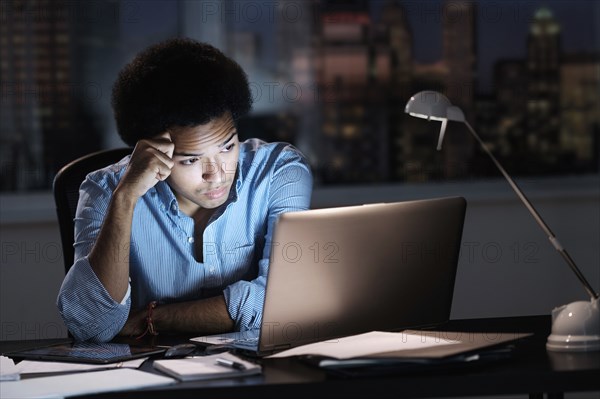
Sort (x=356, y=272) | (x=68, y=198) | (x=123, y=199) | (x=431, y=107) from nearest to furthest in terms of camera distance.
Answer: (x=356, y=272)
(x=431, y=107)
(x=123, y=199)
(x=68, y=198)

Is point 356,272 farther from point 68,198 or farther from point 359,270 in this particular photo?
point 68,198

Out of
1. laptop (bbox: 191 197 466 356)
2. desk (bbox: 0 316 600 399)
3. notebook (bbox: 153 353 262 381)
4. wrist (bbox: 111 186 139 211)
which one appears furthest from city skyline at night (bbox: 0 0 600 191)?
desk (bbox: 0 316 600 399)

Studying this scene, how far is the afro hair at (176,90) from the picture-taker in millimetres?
2127

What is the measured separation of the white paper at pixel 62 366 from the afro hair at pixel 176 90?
2.47 feet

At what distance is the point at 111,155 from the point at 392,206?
1.00 m

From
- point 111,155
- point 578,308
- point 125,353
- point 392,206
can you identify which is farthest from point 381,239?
point 111,155

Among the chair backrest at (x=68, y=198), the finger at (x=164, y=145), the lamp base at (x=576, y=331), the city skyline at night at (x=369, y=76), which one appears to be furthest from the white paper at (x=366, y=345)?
the city skyline at night at (x=369, y=76)

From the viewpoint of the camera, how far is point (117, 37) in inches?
133

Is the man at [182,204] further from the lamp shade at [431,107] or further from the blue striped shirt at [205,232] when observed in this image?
the lamp shade at [431,107]

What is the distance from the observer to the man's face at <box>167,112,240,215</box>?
2102 mm

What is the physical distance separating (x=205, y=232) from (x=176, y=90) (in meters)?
0.34

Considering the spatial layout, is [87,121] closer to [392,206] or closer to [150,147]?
[150,147]

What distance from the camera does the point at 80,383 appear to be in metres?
1.35

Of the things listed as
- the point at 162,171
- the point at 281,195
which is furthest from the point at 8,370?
the point at 281,195
